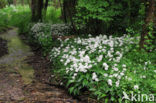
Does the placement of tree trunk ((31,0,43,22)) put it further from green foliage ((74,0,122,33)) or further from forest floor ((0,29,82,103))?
forest floor ((0,29,82,103))

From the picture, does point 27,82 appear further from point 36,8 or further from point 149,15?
point 36,8

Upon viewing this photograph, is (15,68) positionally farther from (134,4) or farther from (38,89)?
(134,4)

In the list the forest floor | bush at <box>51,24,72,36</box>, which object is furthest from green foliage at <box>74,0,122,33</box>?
the forest floor

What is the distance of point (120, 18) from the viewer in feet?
24.3

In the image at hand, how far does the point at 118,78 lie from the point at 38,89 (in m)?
1.89

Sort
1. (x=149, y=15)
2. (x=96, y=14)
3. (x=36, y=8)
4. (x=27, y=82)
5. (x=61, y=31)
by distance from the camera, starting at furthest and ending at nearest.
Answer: (x=36, y=8) → (x=61, y=31) → (x=96, y=14) → (x=149, y=15) → (x=27, y=82)

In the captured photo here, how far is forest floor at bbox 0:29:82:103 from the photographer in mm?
3234

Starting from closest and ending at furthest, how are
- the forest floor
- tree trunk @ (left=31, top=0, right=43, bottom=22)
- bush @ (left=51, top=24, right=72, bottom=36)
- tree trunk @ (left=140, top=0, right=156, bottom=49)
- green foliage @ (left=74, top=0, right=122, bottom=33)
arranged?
the forest floor
tree trunk @ (left=140, top=0, right=156, bottom=49)
green foliage @ (left=74, top=0, right=122, bottom=33)
bush @ (left=51, top=24, right=72, bottom=36)
tree trunk @ (left=31, top=0, right=43, bottom=22)

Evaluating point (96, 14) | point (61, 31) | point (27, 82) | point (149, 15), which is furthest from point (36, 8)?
point (149, 15)

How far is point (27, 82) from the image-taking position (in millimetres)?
4109

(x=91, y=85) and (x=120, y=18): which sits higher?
(x=120, y=18)

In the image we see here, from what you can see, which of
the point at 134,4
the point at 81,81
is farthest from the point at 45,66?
the point at 134,4

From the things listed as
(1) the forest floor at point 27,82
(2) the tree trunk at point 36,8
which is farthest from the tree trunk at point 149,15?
(2) the tree trunk at point 36,8

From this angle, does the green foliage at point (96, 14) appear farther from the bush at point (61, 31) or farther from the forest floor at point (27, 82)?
the forest floor at point (27, 82)
